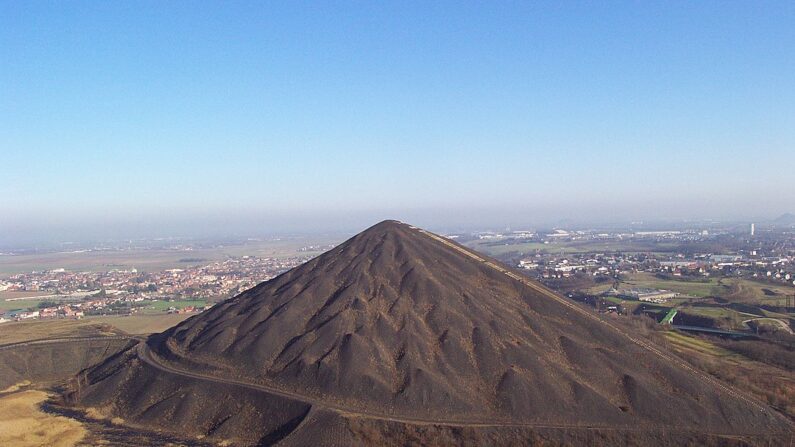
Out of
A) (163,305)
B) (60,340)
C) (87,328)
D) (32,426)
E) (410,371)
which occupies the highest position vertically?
(410,371)

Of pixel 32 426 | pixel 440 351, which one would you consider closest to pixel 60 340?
pixel 32 426

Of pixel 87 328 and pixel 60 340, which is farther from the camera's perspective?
pixel 87 328

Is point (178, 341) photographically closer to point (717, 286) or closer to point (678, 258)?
point (717, 286)

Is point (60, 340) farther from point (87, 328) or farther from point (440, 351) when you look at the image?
point (440, 351)

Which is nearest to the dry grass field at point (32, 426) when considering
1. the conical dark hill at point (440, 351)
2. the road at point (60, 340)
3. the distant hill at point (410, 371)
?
the distant hill at point (410, 371)

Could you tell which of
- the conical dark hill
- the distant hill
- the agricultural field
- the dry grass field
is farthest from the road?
the dry grass field

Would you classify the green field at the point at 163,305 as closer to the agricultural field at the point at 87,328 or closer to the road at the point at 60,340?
the agricultural field at the point at 87,328
